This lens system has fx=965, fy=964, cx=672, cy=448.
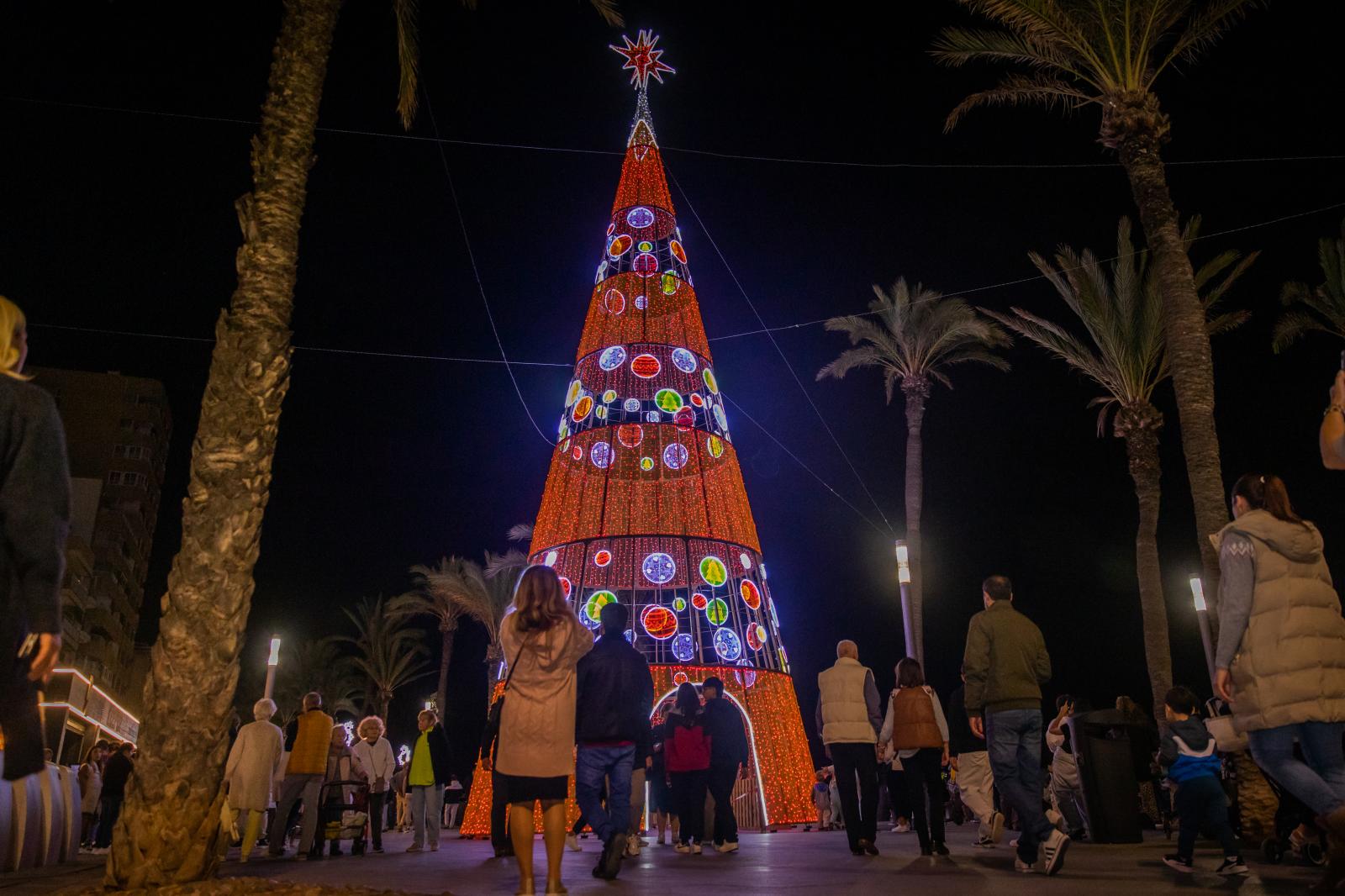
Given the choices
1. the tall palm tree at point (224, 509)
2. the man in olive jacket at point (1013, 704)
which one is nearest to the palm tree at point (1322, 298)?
the man in olive jacket at point (1013, 704)

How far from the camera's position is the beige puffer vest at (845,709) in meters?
9.39

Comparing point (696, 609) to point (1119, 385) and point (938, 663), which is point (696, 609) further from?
point (938, 663)

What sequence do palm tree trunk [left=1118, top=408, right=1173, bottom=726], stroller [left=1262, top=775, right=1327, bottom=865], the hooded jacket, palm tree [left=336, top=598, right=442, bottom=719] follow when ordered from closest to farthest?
stroller [left=1262, top=775, right=1327, bottom=865]
the hooded jacket
palm tree trunk [left=1118, top=408, right=1173, bottom=726]
palm tree [left=336, top=598, right=442, bottom=719]

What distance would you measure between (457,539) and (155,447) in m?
38.7

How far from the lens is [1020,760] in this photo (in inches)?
273

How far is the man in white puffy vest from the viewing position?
30.7ft

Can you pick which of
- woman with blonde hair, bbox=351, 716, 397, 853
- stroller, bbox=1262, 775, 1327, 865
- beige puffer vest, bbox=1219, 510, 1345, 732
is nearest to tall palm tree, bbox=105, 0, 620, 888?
beige puffer vest, bbox=1219, 510, 1345, 732

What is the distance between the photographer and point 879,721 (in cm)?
1002

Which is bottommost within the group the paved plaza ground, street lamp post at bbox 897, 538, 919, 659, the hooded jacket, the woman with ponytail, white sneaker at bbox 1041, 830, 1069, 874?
the paved plaza ground

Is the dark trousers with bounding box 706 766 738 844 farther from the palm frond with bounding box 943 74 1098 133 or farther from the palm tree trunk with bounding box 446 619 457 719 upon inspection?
the palm tree trunk with bounding box 446 619 457 719

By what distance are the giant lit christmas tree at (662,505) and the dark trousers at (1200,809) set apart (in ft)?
32.1

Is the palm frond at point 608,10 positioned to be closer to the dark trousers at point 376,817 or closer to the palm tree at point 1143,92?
the palm tree at point 1143,92

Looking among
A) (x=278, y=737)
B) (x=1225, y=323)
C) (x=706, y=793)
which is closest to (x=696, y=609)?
(x=706, y=793)

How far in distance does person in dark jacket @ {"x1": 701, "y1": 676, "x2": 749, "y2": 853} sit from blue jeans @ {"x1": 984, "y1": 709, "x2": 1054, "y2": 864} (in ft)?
11.7
